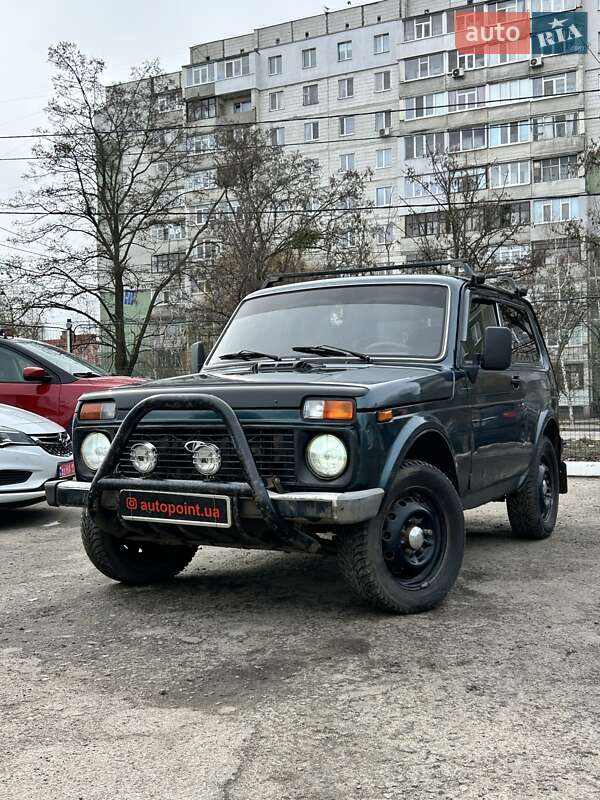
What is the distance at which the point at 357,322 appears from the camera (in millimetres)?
5617

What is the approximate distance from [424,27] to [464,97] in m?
6.07

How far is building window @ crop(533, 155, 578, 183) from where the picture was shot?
49.7 metres

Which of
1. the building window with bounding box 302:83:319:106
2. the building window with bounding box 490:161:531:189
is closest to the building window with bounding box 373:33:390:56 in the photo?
the building window with bounding box 302:83:319:106

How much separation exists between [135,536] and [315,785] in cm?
242

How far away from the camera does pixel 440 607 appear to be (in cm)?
490

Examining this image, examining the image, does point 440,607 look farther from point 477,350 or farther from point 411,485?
point 477,350

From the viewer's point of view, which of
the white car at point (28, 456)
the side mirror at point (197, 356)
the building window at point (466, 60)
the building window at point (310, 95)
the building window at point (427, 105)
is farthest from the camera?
the building window at point (310, 95)

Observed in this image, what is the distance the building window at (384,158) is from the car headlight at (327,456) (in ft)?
186

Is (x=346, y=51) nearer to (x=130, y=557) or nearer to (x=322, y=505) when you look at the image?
(x=130, y=557)

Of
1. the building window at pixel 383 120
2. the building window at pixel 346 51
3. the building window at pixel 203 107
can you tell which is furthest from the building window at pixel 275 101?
the building window at pixel 383 120

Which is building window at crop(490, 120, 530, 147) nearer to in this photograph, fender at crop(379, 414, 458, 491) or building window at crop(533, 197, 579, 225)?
building window at crop(533, 197, 579, 225)

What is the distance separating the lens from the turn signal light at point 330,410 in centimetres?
425

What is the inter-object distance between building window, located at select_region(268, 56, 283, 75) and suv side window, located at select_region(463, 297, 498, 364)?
60.3 meters

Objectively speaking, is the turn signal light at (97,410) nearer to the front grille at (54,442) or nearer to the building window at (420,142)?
the front grille at (54,442)
